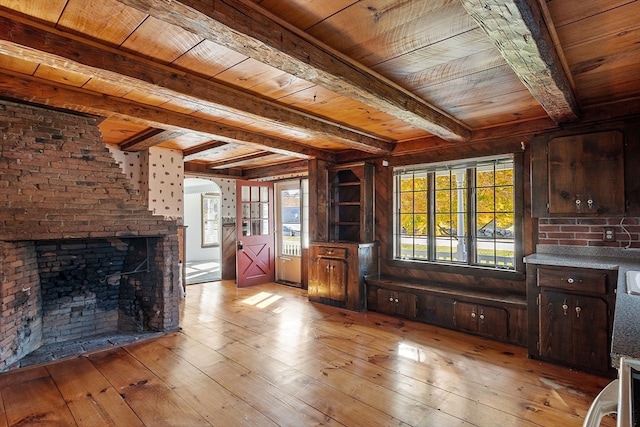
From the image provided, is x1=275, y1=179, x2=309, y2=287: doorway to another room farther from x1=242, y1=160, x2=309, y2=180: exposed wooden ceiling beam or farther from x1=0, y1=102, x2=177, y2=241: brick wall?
x1=0, y1=102, x2=177, y2=241: brick wall

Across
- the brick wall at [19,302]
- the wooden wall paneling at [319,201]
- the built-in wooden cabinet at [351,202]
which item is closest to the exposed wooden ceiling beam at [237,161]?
the wooden wall paneling at [319,201]

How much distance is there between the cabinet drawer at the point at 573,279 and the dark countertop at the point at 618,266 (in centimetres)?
7

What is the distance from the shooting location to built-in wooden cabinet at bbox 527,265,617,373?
2785 millimetres

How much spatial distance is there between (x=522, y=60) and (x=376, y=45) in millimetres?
824

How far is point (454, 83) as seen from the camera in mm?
2527

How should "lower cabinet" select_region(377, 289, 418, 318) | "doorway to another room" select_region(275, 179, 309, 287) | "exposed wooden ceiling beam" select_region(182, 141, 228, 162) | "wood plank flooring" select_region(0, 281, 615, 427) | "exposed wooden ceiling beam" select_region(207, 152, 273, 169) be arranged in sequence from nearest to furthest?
"wood plank flooring" select_region(0, 281, 615, 427)
"lower cabinet" select_region(377, 289, 418, 318)
"exposed wooden ceiling beam" select_region(182, 141, 228, 162)
"exposed wooden ceiling beam" select_region(207, 152, 273, 169)
"doorway to another room" select_region(275, 179, 309, 287)

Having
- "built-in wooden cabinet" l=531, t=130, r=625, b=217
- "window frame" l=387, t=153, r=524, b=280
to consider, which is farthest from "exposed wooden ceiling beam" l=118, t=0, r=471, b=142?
"window frame" l=387, t=153, r=524, b=280

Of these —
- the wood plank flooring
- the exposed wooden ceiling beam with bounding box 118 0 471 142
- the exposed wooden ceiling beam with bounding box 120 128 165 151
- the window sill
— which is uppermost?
the exposed wooden ceiling beam with bounding box 120 128 165 151

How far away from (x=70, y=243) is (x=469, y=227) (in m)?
4.57

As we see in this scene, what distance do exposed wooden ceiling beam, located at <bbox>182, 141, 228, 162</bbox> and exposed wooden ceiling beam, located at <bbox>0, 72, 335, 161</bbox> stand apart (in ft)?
2.52

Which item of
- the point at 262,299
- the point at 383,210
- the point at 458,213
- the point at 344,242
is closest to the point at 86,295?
the point at 262,299

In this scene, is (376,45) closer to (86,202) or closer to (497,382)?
(497,382)

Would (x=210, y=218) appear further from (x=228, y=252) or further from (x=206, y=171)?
(x=206, y=171)

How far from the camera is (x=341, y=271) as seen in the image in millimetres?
4891
